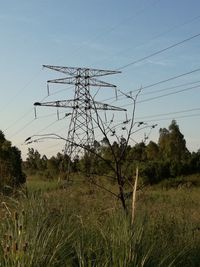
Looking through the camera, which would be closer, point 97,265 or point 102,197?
point 97,265

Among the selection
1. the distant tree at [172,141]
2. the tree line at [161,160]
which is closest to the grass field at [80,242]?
the tree line at [161,160]

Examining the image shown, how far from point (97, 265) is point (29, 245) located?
652 mm

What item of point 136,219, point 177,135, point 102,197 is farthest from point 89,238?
point 177,135

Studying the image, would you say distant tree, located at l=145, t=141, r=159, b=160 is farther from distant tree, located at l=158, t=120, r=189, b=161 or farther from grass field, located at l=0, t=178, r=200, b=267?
grass field, located at l=0, t=178, r=200, b=267

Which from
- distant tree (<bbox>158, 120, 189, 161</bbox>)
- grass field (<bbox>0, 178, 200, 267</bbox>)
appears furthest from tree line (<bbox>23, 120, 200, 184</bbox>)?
grass field (<bbox>0, 178, 200, 267</bbox>)

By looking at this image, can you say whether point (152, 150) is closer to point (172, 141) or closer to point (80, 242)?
point (172, 141)

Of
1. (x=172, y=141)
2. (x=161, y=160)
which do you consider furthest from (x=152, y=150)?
(x=161, y=160)

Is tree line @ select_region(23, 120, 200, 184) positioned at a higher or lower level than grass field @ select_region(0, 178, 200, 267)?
higher

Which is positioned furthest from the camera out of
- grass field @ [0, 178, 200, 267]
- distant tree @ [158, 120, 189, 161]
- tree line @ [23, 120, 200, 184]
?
distant tree @ [158, 120, 189, 161]

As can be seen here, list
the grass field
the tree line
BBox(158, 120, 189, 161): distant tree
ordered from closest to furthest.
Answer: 1. the grass field
2. the tree line
3. BBox(158, 120, 189, 161): distant tree

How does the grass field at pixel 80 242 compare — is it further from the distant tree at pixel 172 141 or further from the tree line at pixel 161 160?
the distant tree at pixel 172 141

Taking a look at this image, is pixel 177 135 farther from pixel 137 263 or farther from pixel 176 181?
pixel 137 263

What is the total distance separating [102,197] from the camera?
11.1 m

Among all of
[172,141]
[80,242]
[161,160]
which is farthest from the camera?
[172,141]
